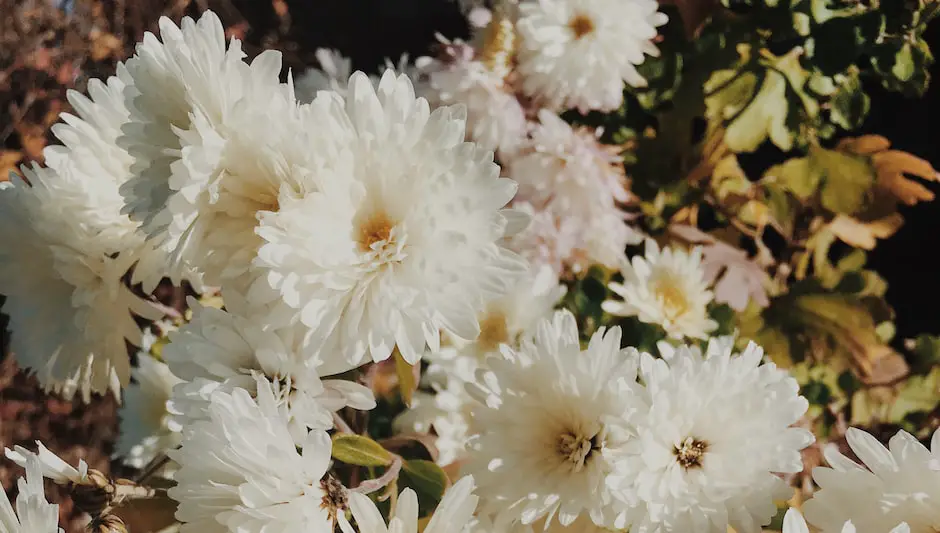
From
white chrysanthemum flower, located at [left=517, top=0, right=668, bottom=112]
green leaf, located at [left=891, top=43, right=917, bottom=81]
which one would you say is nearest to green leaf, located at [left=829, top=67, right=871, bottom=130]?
green leaf, located at [left=891, top=43, right=917, bottom=81]

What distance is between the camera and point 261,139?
0.45m

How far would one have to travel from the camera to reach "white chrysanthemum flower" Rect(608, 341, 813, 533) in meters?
0.50

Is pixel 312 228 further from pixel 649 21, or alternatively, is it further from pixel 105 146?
pixel 649 21

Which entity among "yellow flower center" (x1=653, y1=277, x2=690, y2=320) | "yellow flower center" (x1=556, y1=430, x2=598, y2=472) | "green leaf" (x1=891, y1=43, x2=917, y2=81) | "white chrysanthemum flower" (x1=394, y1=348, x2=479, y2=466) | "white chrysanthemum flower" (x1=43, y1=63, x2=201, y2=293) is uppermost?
"white chrysanthemum flower" (x1=43, y1=63, x2=201, y2=293)

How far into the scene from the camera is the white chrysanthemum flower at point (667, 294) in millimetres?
793

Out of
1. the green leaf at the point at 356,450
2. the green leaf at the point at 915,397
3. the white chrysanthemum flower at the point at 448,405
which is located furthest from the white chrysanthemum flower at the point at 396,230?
the green leaf at the point at 915,397

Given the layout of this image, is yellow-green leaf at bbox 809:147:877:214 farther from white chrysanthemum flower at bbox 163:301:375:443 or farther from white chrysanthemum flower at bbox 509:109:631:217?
white chrysanthemum flower at bbox 163:301:375:443

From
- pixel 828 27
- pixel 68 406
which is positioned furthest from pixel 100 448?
pixel 828 27

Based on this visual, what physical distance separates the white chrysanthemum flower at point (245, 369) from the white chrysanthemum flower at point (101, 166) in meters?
0.07

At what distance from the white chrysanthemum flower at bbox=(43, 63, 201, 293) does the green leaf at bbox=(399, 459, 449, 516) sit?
0.24 meters

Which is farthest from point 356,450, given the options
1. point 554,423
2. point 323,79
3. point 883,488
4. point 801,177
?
point 801,177

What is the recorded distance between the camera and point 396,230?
464 millimetres

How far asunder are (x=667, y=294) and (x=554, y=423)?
1.08ft

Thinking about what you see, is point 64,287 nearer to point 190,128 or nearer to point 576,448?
point 190,128
